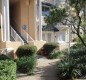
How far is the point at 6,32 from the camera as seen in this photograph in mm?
21422

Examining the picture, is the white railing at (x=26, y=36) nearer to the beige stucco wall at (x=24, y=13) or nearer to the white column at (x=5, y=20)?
the beige stucco wall at (x=24, y=13)

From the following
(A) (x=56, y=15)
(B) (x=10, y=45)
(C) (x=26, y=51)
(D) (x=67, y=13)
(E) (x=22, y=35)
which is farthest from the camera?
(E) (x=22, y=35)

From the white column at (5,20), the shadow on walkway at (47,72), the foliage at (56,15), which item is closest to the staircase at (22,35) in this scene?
the white column at (5,20)

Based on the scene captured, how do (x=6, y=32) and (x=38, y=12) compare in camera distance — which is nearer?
(x=6, y=32)

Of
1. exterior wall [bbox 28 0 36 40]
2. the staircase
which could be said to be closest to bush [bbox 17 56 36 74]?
the staircase

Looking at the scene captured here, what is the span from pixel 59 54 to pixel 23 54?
169 inches

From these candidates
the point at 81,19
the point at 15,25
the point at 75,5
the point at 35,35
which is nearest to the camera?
the point at 75,5

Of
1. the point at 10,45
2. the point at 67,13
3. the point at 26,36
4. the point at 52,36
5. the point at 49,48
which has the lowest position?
the point at 49,48

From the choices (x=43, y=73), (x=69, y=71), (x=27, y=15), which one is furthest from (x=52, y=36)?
(x=69, y=71)

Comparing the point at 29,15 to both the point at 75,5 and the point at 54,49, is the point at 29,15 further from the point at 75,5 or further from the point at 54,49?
the point at 75,5

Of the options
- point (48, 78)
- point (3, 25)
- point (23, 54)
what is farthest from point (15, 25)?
point (48, 78)

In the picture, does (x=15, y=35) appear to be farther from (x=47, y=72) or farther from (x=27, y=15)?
(x=47, y=72)

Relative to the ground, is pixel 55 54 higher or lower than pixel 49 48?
lower

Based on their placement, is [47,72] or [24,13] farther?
[24,13]
